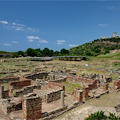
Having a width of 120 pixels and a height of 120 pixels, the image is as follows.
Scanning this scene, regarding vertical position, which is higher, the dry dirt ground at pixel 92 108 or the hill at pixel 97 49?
the hill at pixel 97 49

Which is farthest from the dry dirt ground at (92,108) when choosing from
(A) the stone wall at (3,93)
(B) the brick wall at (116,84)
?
(A) the stone wall at (3,93)

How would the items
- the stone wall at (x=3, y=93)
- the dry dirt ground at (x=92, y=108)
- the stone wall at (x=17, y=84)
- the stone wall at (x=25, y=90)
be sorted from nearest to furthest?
the dry dirt ground at (x=92, y=108)
the stone wall at (x=3, y=93)
the stone wall at (x=25, y=90)
the stone wall at (x=17, y=84)

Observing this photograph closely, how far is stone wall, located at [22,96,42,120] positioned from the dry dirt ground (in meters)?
1.41

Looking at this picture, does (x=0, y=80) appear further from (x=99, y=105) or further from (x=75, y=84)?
(x=99, y=105)

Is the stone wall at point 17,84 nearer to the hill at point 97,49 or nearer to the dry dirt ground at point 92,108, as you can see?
the dry dirt ground at point 92,108

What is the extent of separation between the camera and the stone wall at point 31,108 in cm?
691

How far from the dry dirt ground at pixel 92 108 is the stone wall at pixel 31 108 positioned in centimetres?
141

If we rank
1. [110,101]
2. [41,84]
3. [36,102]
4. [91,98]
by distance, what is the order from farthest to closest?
[41,84] < [91,98] < [110,101] < [36,102]

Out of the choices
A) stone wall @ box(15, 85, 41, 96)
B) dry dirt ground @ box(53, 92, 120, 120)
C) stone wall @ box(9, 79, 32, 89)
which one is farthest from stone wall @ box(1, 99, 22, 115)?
stone wall @ box(9, 79, 32, 89)

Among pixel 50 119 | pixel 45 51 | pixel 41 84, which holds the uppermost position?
pixel 45 51

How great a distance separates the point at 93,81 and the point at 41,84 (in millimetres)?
6122

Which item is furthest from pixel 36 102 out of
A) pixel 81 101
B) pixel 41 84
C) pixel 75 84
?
pixel 75 84

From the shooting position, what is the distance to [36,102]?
7238 millimetres

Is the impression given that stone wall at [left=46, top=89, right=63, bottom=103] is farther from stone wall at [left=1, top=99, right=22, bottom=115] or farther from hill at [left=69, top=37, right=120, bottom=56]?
hill at [left=69, top=37, right=120, bottom=56]
